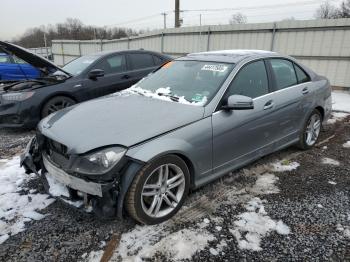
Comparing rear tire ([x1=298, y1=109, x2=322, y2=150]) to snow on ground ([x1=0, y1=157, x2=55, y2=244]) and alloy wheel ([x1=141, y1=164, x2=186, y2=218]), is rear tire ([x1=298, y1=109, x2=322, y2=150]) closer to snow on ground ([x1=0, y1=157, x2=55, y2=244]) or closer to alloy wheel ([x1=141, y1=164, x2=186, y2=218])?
alloy wheel ([x1=141, y1=164, x2=186, y2=218])

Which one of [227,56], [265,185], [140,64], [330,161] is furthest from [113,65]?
[330,161]

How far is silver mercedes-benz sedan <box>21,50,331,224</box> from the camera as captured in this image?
260 cm

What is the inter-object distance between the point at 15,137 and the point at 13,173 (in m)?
1.95

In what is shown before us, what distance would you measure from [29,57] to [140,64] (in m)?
2.39

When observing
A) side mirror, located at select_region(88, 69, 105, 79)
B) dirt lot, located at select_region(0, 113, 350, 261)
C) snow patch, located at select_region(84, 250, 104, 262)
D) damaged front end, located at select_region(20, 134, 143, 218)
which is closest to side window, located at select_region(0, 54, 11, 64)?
side mirror, located at select_region(88, 69, 105, 79)

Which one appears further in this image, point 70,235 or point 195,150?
point 195,150

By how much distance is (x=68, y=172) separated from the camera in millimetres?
2693

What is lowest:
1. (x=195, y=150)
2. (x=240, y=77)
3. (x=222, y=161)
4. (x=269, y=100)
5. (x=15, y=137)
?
(x=15, y=137)

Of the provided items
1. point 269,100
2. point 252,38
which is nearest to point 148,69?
point 269,100

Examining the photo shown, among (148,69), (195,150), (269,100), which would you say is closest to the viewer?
(195,150)

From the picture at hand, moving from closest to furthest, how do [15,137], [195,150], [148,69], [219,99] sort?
[195,150] < [219,99] < [15,137] < [148,69]

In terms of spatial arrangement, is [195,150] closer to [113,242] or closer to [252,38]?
[113,242]

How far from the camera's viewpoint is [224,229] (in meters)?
2.87

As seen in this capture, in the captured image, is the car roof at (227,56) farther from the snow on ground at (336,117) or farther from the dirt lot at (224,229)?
the snow on ground at (336,117)
